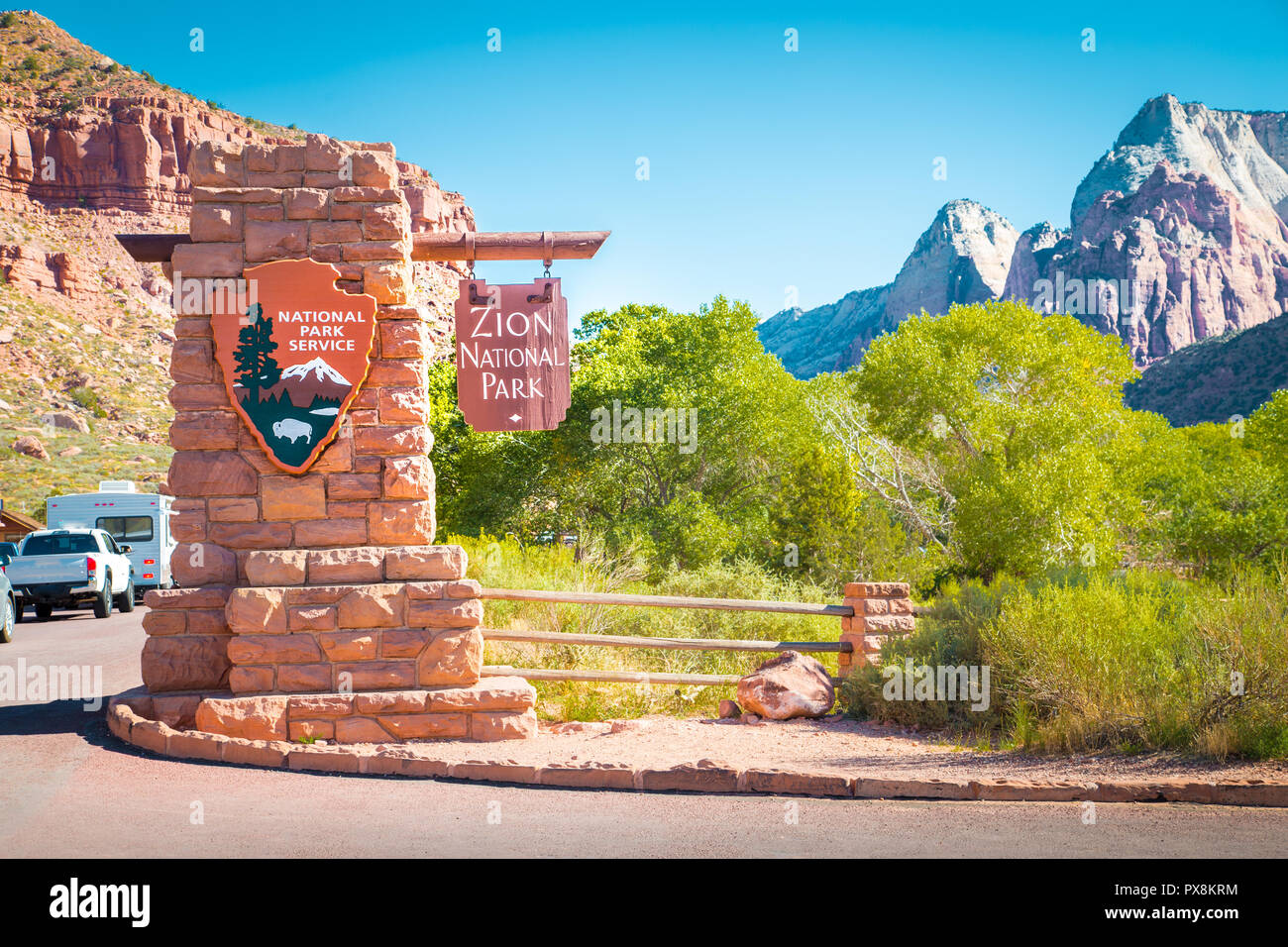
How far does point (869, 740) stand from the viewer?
23.5ft

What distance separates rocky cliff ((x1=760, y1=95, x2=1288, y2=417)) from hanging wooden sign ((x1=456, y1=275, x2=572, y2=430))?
103m

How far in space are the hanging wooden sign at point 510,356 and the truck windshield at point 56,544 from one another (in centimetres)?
1705

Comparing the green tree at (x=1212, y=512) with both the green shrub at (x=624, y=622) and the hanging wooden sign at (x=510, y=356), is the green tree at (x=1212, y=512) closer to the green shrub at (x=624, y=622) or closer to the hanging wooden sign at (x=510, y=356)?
the green shrub at (x=624, y=622)

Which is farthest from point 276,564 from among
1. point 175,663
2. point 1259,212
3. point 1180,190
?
point 1259,212

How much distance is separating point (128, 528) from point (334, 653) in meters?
21.3

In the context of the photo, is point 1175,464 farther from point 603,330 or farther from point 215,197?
point 215,197

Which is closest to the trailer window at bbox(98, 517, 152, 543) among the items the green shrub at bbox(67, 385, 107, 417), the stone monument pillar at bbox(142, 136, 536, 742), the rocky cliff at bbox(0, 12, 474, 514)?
the rocky cliff at bbox(0, 12, 474, 514)

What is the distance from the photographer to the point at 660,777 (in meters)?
5.74

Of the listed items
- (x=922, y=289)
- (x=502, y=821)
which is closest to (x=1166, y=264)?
(x=922, y=289)

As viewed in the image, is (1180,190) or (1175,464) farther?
(1180,190)

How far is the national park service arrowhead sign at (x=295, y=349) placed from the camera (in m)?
7.09

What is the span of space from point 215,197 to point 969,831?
22.9 feet

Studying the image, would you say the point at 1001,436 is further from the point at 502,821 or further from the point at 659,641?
the point at 502,821

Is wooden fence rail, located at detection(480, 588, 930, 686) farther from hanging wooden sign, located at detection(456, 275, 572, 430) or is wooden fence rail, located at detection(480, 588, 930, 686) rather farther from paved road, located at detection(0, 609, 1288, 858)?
paved road, located at detection(0, 609, 1288, 858)
